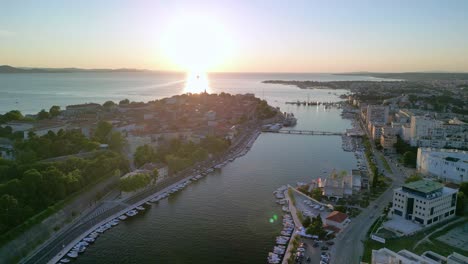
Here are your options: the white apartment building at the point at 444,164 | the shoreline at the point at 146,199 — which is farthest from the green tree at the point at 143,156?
the white apartment building at the point at 444,164

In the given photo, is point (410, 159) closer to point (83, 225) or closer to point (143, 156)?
point (143, 156)

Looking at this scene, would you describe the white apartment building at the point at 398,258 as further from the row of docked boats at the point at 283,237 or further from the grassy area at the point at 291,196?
the grassy area at the point at 291,196

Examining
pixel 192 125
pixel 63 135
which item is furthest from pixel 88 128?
pixel 192 125

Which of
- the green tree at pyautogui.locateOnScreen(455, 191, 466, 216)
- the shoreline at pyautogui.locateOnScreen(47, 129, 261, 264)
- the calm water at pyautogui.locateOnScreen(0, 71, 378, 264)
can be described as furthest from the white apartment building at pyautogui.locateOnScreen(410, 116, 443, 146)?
the green tree at pyautogui.locateOnScreen(455, 191, 466, 216)

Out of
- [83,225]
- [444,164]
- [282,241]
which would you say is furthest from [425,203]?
[83,225]

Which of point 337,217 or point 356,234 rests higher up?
point 337,217
